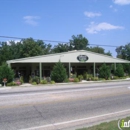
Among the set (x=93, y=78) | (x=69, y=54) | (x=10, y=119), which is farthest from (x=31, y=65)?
(x=10, y=119)


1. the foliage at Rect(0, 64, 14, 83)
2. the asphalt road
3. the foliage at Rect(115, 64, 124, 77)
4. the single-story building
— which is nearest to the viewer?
the asphalt road

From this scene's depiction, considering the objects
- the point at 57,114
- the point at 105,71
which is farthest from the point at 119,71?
the point at 57,114

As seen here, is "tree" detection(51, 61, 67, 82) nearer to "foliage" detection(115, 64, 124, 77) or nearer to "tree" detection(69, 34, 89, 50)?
"foliage" detection(115, 64, 124, 77)

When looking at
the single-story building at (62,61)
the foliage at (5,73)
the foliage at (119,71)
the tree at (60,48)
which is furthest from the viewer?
the tree at (60,48)

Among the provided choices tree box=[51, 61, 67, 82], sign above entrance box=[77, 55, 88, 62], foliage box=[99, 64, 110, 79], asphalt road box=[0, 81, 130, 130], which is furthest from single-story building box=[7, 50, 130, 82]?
asphalt road box=[0, 81, 130, 130]

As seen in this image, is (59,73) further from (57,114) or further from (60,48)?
(60,48)

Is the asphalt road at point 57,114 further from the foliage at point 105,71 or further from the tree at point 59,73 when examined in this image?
the foliage at point 105,71

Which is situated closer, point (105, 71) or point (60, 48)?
point (105, 71)

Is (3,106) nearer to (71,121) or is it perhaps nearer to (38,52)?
(71,121)

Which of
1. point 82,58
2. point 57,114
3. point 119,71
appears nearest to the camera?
point 57,114

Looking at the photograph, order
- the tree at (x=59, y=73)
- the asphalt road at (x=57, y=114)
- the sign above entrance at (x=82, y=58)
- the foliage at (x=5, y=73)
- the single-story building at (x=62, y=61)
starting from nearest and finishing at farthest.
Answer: the asphalt road at (x=57, y=114)
the foliage at (x=5, y=73)
the tree at (x=59, y=73)
the single-story building at (x=62, y=61)
the sign above entrance at (x=82, y=58)

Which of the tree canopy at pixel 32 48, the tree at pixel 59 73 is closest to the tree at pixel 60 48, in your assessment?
the tree canopy at pixel 32 48

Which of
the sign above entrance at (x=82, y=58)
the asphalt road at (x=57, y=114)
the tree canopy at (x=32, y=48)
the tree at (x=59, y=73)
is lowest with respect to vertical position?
the asphalt road at (x=57, y=114)

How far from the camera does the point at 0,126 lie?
22.6ft
